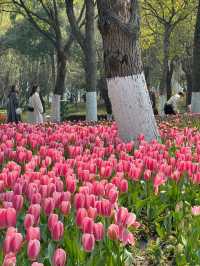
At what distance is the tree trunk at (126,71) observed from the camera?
9.12 metres

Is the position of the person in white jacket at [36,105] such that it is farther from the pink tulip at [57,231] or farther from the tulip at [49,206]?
the pink tulip at [57,231]

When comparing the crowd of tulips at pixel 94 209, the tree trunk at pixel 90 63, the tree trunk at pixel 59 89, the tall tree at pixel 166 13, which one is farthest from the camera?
the tall tree at pixel 166 13

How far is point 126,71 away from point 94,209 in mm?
5911

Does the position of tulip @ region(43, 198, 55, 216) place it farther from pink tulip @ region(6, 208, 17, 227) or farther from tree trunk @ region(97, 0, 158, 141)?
tree trunk @ region(97, 0, 158, 141)

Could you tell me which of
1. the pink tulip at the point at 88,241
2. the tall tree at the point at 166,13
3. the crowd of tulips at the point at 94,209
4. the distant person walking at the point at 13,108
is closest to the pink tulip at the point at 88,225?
the crowd of tulips at the point at 94,209

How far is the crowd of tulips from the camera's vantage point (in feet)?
10.4

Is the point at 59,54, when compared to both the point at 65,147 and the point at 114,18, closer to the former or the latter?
the point at 114,18

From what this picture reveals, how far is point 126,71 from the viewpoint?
918cm

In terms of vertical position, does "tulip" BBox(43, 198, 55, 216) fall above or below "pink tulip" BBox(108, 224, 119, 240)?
above

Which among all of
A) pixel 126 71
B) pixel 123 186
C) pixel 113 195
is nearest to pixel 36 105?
pixel 126 71

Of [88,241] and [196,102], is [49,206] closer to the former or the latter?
[88,241]

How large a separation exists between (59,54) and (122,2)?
15687 millimetres

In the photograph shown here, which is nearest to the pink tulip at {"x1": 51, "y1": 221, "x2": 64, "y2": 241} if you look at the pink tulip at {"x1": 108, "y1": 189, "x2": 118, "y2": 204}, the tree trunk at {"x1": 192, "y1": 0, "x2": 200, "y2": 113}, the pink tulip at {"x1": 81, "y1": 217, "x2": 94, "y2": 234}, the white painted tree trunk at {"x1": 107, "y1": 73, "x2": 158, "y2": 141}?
the pink tulip at {"x1": 81, "y1": 217, "x2": 94, "y2": 234}

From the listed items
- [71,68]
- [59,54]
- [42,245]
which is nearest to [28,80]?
[71,68]
